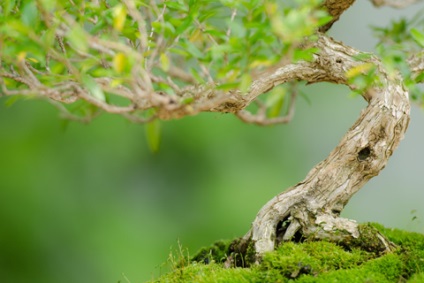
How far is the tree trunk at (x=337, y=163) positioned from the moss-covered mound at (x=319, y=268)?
89mm

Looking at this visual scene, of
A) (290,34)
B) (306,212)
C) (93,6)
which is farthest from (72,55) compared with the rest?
(306,212)

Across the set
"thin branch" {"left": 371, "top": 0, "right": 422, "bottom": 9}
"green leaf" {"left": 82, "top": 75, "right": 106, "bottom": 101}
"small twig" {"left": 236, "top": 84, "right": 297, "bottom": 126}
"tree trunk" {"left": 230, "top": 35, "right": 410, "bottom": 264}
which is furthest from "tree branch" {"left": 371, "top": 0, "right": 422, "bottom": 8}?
"green leaf" {"left": 82, "top": 75, "right": 106, "bottom": 101}

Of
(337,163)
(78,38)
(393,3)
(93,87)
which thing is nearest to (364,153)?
(337,163)

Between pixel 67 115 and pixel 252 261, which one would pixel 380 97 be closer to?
pixel 252 261

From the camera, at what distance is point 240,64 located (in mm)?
1538

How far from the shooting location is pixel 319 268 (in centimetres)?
205

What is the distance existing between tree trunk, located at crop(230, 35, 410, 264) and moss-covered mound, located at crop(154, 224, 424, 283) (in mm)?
89

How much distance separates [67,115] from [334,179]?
106 cm

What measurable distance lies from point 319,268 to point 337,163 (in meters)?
0.46

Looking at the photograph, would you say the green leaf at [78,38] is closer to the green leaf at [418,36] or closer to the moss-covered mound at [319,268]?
the green leaf at [418,36]

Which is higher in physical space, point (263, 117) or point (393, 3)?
point (393, 3)

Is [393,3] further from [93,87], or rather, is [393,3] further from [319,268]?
[93,87]

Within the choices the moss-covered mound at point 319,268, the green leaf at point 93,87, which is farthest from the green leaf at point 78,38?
the moss-covered mound at point 319,268

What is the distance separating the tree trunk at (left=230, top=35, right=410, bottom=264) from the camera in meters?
2.26
